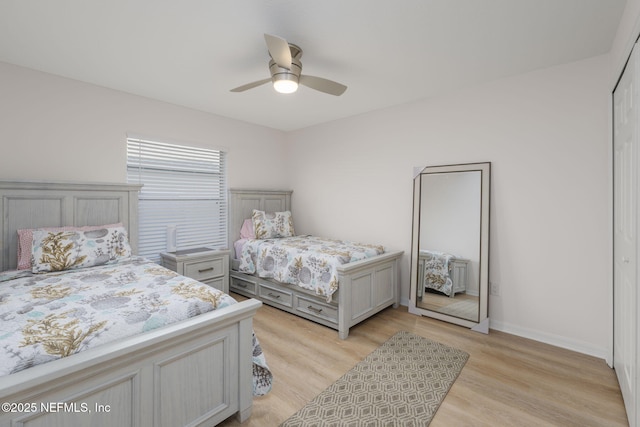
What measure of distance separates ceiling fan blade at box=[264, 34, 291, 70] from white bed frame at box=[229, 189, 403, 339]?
1754 mm

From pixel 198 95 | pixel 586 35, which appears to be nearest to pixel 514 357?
pixel 586 35

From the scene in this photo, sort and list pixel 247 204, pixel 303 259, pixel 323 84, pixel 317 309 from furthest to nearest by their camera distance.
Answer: pixel 247 204, pixel 303 259, pixel 317 309, pixel 323 84

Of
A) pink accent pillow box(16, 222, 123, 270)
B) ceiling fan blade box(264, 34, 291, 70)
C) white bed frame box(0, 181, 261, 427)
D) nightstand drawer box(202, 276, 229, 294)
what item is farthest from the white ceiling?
nightstand drawer box(202, 276, 229, 294)

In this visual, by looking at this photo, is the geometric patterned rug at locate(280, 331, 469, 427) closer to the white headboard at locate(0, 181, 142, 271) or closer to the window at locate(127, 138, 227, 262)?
the white headboard at locate(0, 181, 142, 271)

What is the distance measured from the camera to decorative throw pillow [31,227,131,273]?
229cm

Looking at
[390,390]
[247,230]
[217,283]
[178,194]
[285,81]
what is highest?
[285,81]

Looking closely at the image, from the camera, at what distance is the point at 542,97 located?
2654 mm

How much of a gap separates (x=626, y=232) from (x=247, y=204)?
3.83 m

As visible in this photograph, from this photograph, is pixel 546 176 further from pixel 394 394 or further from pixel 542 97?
pixel 394 394

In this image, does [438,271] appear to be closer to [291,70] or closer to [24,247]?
[291,70]

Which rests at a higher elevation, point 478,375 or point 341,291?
point 341,291

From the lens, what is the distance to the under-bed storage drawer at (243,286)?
3.75 metres

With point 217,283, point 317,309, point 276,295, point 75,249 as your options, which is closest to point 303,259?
point 317,309

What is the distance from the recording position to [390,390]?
6.57 feet
